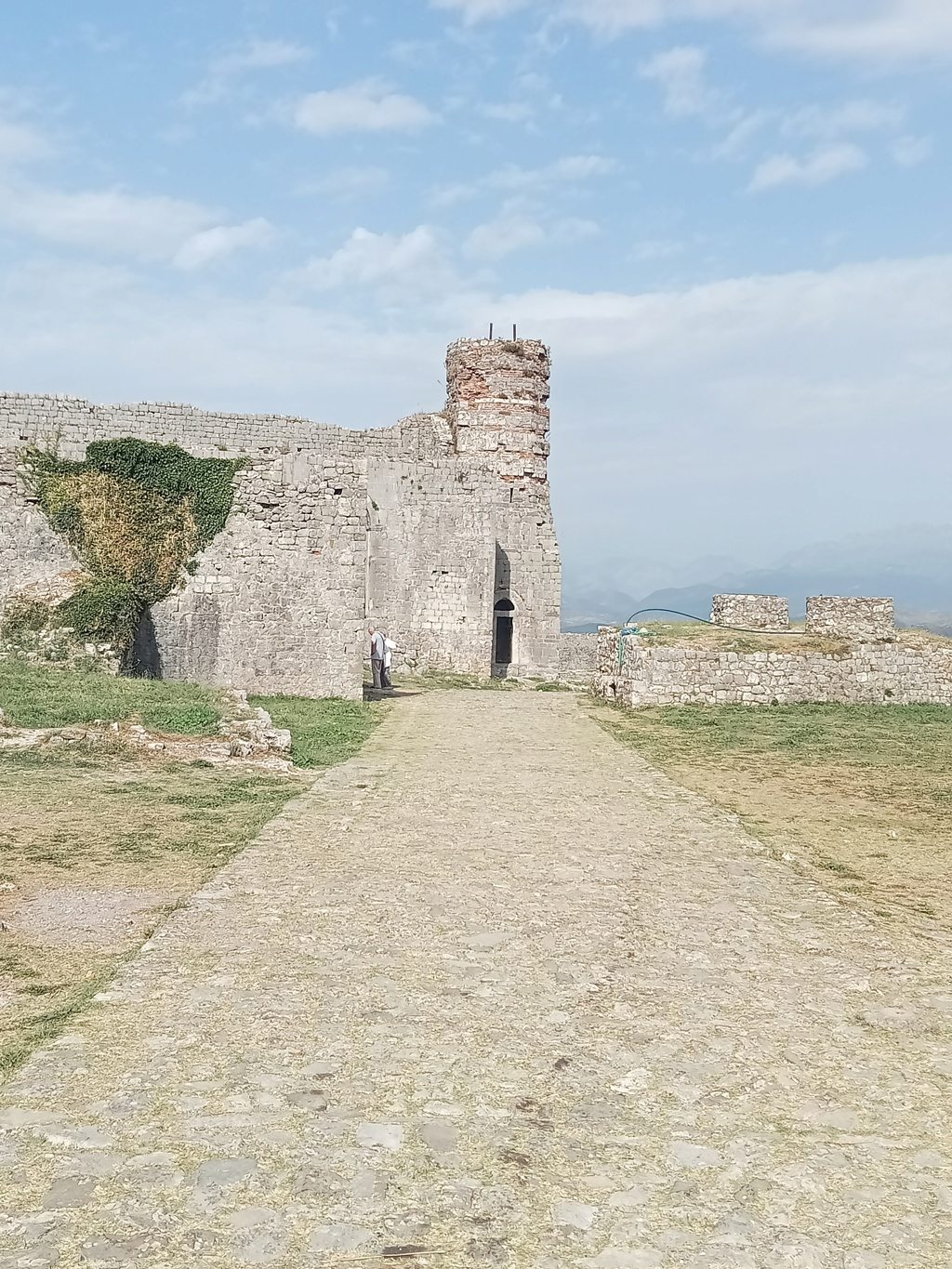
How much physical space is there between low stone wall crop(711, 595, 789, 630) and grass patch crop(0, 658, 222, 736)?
16.3 meters

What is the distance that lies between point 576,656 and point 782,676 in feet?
40.6

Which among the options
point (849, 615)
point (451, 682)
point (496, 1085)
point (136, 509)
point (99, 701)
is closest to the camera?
point (496, 1085)

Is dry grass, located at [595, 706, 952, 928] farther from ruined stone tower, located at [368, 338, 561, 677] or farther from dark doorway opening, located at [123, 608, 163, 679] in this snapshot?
ruined stone tower, located at [368, 338, 561, 677]

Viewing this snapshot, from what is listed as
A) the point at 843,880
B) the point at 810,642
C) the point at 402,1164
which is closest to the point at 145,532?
the point at 810,642

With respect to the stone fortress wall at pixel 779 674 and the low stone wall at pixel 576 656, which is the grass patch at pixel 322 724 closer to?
the stone fortress wall at pixel 779 674

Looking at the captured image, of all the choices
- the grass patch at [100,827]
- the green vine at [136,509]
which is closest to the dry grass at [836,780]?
the grass patch at [100,827]

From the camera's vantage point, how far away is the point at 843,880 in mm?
8172

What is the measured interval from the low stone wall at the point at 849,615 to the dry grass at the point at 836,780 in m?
5.39

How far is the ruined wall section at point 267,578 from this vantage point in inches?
843

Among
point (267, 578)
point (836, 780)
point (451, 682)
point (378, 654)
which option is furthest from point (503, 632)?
point (836, 780)

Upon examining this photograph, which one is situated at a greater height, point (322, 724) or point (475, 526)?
point (475, 526)

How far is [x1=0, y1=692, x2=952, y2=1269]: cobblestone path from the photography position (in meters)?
3.38

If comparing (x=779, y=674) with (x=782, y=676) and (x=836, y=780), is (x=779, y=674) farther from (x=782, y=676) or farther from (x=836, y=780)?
(x=836, y=780)

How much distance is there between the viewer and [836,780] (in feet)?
43.4
